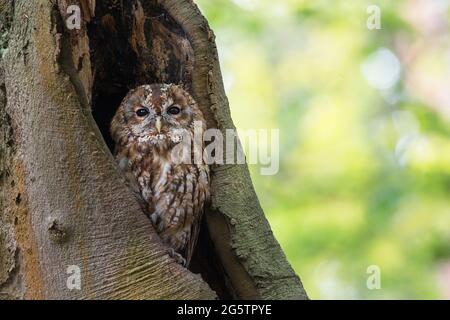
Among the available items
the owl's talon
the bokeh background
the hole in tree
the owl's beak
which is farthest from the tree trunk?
the bokeh background

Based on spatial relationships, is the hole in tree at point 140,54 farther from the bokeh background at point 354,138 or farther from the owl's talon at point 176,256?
the bokeh background at point 354,138

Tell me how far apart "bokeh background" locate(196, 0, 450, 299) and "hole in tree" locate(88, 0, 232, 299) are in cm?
294

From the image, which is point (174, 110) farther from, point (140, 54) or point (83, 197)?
point (83, 197)

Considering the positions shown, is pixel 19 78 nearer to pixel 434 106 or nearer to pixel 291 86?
pixel 434 106

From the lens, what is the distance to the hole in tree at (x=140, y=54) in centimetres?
313

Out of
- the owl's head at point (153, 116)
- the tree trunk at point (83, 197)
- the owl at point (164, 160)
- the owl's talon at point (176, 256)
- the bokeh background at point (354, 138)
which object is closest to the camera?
the tree trunk at point (83, 197)

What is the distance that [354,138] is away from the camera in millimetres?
7004

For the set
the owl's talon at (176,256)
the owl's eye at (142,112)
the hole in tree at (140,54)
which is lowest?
the owl's talon at (176,256)

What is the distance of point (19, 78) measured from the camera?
2684 millimetres

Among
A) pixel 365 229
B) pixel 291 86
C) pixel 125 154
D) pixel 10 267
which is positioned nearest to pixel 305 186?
pixel 365 229

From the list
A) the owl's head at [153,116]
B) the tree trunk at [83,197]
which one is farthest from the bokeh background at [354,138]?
the tree trunk at [83,197]

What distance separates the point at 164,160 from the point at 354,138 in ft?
12.9

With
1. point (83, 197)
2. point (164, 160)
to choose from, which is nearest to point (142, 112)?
point (164, 160)

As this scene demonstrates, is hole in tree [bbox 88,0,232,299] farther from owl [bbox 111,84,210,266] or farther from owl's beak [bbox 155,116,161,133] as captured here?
owl's beak [bbox 155,116,161,133]
